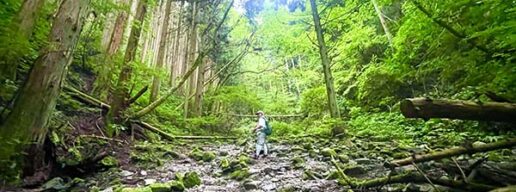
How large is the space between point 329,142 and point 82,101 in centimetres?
666

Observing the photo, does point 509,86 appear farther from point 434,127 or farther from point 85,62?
point 85,62

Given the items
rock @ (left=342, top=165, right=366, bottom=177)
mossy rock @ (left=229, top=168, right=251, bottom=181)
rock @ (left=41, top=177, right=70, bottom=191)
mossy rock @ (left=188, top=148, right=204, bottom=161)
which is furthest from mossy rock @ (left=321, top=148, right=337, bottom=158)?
rock @ (left=41, top=177, right=70, bottom=191)

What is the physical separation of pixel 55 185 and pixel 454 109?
209 inches

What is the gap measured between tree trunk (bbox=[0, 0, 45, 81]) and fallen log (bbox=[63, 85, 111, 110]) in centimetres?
325

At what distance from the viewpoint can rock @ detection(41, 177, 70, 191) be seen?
531 centimetres

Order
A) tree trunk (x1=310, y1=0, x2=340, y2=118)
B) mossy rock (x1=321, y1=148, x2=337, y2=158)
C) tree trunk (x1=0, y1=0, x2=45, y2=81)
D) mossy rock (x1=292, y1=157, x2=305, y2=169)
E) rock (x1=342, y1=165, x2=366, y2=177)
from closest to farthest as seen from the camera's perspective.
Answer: tree trunk (x1=0, y1=0, x2=45, y2=81), rock (x1=342, y1=165, x2=366, y2=177), mossy rock (x1=292, y1=157, x2=305, y2=169), mossy rock (x1=321, y1=148, x2=337, y2=158), tree trunk (x1=310, y1=0, x2=340, y2=118)

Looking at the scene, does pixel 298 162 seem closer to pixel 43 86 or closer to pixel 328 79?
pixel 328 79

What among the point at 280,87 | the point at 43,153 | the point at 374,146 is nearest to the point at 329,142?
the point at 374,146

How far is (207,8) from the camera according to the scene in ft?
57.7

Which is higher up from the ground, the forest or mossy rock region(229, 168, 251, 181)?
the forest

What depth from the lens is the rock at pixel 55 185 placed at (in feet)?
17.4

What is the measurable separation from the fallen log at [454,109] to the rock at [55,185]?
4807 millimetres

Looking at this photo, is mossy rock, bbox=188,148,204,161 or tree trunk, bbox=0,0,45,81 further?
mossy rock, bbox=188,148,204,161

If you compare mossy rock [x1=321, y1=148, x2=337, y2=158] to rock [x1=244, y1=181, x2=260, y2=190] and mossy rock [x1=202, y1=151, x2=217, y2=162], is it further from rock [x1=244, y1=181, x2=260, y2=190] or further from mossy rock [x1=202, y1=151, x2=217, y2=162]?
mossy rock [x1=202, y1=151, x2=217, y2=162]
